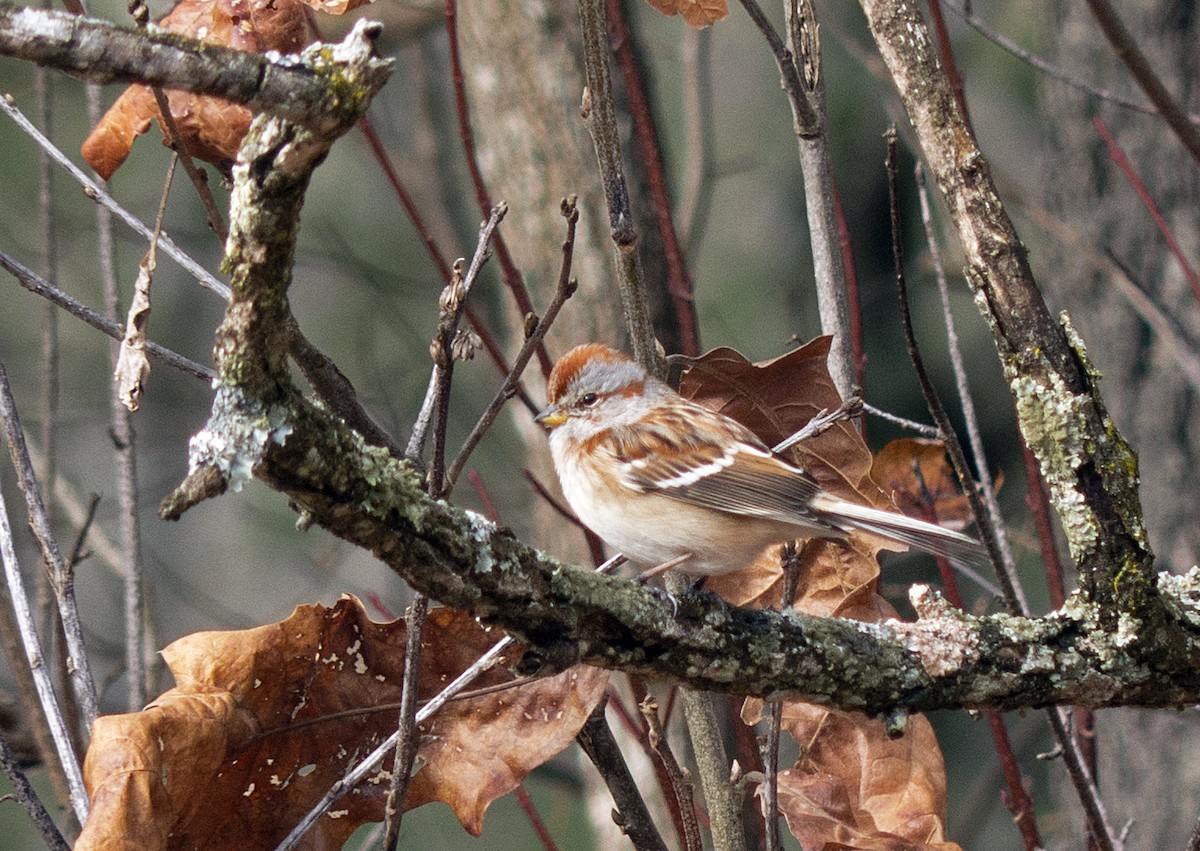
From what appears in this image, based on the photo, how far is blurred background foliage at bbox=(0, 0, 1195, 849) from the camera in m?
7.75

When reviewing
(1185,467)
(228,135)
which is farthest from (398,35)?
(228,135)

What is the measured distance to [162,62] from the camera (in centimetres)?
103

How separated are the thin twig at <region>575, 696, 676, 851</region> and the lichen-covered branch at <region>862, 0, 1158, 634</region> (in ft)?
2.84

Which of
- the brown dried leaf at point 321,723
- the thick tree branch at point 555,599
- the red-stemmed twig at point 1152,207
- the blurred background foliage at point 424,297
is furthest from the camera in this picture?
the blurred background foliage at point 424,297

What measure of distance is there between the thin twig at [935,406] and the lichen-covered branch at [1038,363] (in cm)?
10

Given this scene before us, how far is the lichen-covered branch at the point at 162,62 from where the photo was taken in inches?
39.2

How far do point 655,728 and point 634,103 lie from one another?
1654mm

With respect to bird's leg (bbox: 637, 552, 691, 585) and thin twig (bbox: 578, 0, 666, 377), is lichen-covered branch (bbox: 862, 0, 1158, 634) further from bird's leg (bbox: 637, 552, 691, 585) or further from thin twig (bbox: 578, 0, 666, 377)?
bird's leg (bbox: 637, 552, 691, 585)

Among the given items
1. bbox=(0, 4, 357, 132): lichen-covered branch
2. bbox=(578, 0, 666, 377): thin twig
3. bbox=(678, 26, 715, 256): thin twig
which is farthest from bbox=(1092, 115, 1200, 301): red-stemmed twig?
bbox=(0, 4, 357, 132): lichen-covered branch

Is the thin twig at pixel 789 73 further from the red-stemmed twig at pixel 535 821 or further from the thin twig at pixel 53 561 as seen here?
the red-stemmed twig at pixel 535 821

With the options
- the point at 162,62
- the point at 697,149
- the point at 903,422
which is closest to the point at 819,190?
the point at 903,422

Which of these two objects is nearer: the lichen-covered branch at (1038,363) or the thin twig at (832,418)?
the lichen-covered branch at (1038,363)

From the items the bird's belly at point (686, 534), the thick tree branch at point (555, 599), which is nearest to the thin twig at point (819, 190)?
the bird's belly at point (686, 534)

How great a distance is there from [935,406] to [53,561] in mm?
1536
